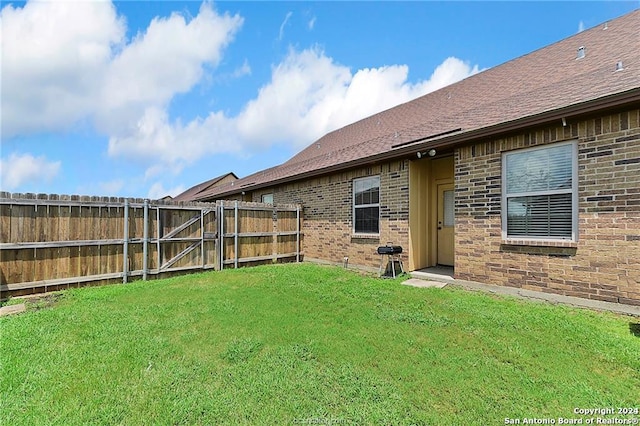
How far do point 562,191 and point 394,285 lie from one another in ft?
10.8

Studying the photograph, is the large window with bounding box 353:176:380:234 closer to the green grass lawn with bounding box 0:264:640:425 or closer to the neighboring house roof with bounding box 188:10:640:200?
the neighboring house roof with bounding box 188:10:640:200

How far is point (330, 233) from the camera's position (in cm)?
970

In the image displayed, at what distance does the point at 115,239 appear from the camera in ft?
23.1

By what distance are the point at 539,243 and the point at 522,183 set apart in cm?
110

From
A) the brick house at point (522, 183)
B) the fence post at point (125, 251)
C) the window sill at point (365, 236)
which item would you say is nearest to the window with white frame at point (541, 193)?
the brick house at point (522, 183)

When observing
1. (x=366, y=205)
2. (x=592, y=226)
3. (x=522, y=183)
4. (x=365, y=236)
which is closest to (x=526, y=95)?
(x=522, y=183)

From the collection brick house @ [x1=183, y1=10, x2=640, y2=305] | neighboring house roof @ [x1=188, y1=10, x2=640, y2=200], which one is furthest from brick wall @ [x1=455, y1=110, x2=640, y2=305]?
neighboring house roof @ [x1=188, y1=10, x2=640, y2=200]

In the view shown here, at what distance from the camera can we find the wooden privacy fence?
596 centimetres

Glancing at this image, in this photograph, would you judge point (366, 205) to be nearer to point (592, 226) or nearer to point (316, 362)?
point (592, 226)

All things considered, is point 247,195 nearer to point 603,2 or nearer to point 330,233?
point 330,233

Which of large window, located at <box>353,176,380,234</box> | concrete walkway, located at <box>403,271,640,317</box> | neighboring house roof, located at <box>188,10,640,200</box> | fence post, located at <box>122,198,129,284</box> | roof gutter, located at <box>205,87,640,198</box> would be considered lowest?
concrete walkway, located at <box>403,271,640,317</box>

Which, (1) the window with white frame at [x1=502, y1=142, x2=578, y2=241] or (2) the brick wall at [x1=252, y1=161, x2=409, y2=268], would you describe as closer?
(1) the window with white frame at [x1=502, y1=142, x2=578, y2=241]

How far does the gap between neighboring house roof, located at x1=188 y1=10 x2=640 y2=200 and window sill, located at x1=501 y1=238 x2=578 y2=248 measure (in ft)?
6.50

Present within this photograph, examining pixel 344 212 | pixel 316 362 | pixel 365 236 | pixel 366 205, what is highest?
pixel 366 205
